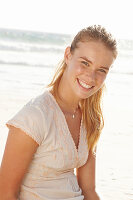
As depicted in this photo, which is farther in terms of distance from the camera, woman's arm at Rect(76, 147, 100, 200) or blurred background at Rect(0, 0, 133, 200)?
blurred background at Rect(0, 0, 133, 200)

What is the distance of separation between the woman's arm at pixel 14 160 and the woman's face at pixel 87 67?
0.52 m

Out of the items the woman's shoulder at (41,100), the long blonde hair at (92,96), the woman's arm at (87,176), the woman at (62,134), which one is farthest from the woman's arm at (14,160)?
the woman's arm at (87,176)

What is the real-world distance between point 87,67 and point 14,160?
0.74 meters

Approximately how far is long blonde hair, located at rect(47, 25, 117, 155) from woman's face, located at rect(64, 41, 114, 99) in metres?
0.04

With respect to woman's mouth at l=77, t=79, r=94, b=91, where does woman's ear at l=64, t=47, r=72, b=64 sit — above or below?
above

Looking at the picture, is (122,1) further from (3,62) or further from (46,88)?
(46,88)

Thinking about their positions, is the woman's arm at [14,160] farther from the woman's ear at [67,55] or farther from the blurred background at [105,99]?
the woman's ear at [67,55]

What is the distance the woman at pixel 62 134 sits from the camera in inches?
93.4

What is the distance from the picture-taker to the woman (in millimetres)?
2373

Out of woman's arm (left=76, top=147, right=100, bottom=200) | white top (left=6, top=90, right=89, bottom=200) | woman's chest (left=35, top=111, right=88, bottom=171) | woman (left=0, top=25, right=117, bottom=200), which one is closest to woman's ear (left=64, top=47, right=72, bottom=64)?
woman (left=0, top=25, right=117, bottom=200)

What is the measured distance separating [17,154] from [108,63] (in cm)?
81

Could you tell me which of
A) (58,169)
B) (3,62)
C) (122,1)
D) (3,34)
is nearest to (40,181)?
(58,169)

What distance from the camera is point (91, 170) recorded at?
297cm

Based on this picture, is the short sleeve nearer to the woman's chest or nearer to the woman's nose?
the woman's chest
